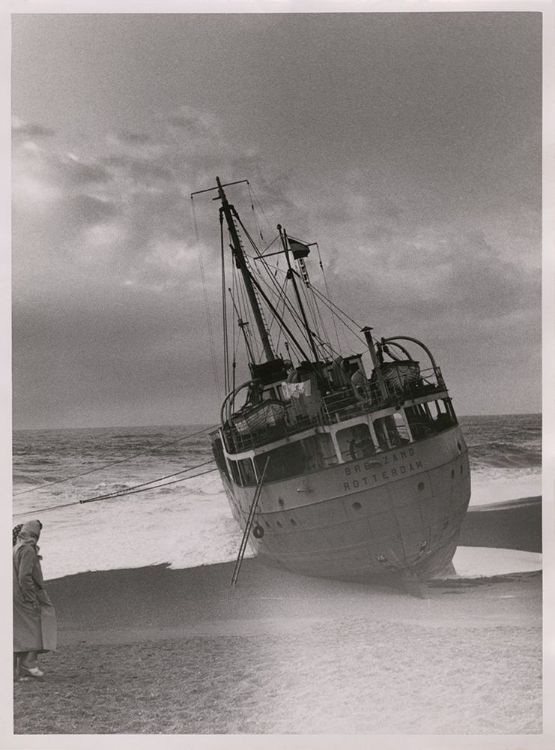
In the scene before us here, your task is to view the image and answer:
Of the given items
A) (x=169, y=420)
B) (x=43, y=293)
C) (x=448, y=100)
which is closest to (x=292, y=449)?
(x=169, y=420)

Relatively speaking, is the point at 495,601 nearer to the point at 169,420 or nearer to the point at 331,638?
the point at 331,638

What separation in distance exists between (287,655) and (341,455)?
1280 mm

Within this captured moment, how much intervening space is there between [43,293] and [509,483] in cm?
319

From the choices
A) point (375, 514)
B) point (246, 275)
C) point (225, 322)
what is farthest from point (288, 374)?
point (375, 514)

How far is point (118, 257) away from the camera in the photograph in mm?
4254

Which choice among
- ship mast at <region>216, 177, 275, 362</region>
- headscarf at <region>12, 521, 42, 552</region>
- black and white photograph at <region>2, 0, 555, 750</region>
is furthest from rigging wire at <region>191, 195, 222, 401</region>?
headscarf at <region>12, 521, 42, 552</region>

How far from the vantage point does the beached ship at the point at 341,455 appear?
4129mm

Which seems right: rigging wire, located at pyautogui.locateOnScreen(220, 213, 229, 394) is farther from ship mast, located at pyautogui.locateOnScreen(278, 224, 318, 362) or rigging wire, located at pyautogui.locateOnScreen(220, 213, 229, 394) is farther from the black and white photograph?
ship mast, located at pyautogui.locateOnScreen(278, 224, 318, 362)

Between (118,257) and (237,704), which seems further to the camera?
(118,257)

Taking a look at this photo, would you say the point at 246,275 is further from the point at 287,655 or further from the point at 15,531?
the point at 287,655

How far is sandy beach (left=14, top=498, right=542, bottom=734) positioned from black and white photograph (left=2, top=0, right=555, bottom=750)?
17mm

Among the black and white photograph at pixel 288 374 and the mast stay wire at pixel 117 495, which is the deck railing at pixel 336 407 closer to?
the black and white photograph at pixel 288 374

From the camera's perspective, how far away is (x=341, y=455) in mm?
4145

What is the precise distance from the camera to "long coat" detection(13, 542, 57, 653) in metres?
4.14
